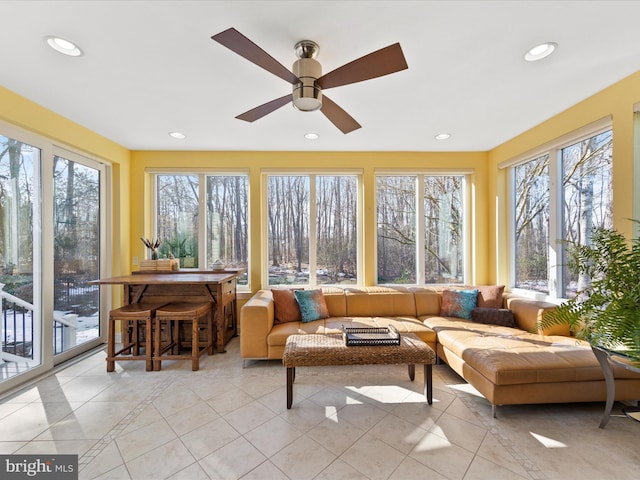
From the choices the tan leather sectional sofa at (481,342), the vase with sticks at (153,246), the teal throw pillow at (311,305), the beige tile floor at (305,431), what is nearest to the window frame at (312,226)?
the tan leather sectional sofa at (481,342)

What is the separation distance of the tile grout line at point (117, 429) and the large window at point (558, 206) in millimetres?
3525

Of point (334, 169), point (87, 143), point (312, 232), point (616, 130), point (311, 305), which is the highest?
point (87, 143)

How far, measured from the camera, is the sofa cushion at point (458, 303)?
131 inches

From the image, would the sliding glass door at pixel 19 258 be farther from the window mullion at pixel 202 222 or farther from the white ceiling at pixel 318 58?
the window mullion at pixel 202 222

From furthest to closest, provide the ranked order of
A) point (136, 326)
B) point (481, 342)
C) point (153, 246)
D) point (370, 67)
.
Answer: point (153, 246) < point (136, 326) < point (481, 342) < point (370, 67)

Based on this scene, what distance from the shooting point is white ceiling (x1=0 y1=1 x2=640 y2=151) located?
156cm

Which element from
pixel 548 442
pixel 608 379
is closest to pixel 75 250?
pixel 548 442

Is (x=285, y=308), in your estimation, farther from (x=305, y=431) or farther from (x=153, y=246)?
(x=153, y=246)

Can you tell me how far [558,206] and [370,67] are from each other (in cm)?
281

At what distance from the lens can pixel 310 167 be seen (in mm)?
3973

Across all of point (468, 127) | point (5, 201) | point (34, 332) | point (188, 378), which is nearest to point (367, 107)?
point (468, 127)

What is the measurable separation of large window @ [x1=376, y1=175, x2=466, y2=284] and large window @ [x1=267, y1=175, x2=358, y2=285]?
0.45 m

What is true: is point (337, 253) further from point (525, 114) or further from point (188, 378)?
point (525, 114)

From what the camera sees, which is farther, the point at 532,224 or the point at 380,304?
the point at 380,304
